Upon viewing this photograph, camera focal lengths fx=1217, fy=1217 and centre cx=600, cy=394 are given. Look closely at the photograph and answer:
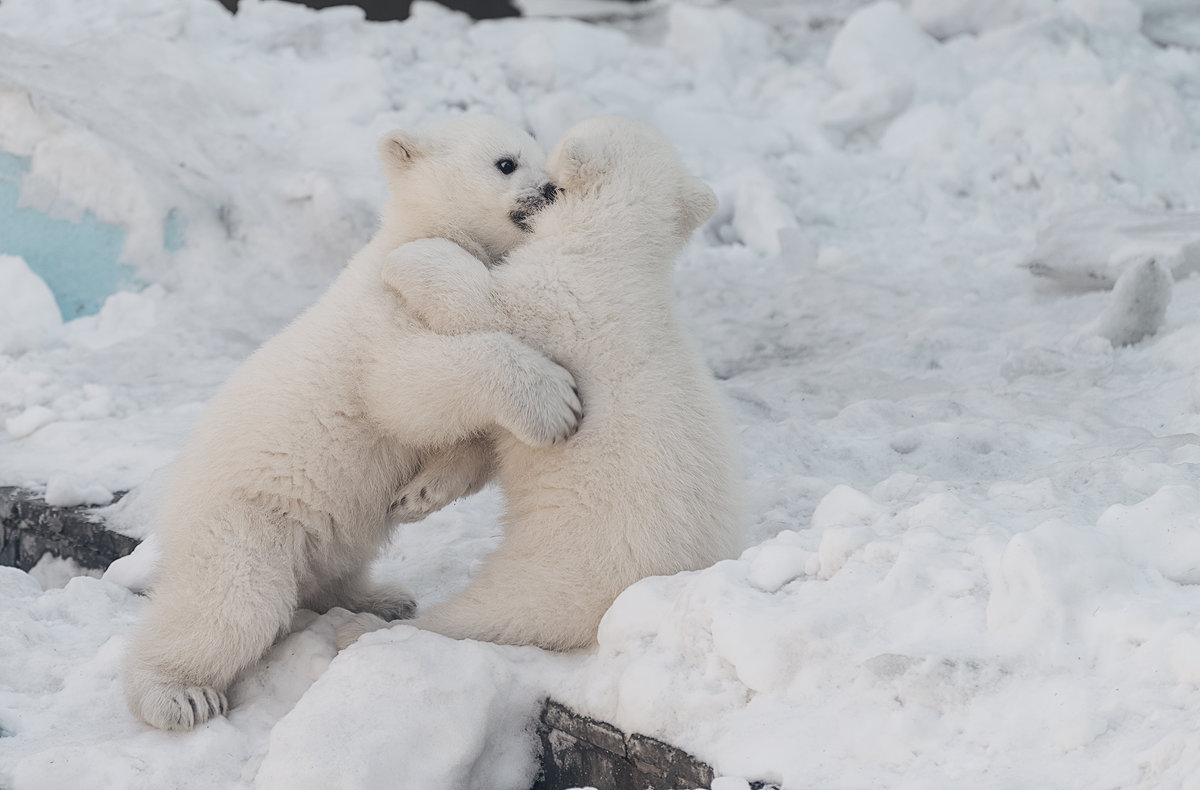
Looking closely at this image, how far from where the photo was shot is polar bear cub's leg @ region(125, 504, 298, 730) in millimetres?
2854

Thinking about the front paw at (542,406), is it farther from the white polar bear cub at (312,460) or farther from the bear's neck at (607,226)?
the bear's neck at (607,226)

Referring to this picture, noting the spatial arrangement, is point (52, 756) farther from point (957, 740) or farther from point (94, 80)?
point (94, 80)

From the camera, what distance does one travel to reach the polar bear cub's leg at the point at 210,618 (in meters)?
2.85

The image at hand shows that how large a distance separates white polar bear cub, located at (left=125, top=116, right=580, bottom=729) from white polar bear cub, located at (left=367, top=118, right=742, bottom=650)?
10 centimetres

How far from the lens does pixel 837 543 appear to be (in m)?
2.63

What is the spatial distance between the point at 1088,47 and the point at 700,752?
291 inches

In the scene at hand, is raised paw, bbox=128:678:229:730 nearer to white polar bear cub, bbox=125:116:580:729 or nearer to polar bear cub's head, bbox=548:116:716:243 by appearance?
white polar bear cub, bbox=125:116:580:729

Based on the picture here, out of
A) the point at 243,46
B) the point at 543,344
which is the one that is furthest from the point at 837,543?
the point at 243,46

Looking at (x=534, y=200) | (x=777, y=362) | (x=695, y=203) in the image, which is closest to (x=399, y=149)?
(x=534, y=200)

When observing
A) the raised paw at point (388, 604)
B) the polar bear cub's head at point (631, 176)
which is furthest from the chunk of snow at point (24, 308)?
the polar bear cub's head at point (631, 176)

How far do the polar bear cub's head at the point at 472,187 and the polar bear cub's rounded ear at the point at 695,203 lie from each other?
0.36 m

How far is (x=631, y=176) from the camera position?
10.2 feet

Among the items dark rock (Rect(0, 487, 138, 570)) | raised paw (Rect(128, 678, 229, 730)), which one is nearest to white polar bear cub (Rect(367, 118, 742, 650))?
raised paw (Rect(128, 678, 229, 730))

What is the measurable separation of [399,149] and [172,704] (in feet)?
5.08
